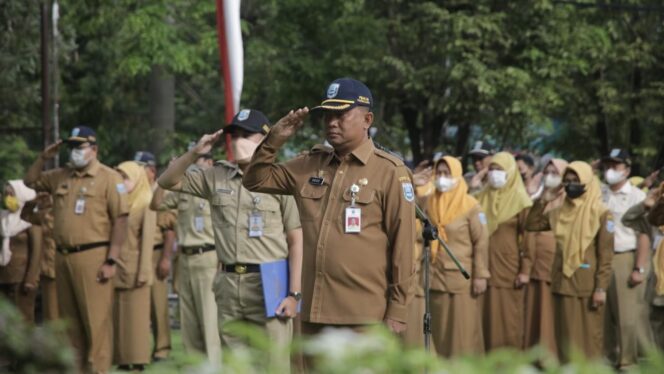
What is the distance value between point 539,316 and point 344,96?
7.71 m

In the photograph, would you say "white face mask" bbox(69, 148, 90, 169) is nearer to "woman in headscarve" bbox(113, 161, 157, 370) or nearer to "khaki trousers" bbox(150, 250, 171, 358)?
"woman in headscarve" bbox(113, 161, 157, 370)

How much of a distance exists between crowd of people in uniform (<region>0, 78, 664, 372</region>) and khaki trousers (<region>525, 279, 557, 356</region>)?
2cm

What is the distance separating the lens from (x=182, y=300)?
38.5 feet

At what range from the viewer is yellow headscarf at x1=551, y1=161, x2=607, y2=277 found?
12.8m

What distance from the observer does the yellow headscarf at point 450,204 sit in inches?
504

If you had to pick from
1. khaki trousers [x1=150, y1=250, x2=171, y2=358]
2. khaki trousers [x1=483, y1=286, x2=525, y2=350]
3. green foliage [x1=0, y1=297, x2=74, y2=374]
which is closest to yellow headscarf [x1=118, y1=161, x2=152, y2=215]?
khaki trousers [x1=150, y1=250, x2=171, y2=358]

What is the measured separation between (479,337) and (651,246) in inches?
75.1

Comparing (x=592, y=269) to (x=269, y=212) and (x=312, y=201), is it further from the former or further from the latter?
(x=312, y=201)

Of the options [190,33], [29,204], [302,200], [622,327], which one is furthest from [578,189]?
[190,33]

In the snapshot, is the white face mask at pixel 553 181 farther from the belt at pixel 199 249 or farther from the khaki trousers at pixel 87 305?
the khaki trousers at pixel 87 305

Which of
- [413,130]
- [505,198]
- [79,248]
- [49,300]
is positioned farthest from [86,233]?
[413,130]

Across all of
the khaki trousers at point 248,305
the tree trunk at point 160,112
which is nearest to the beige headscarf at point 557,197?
the khaki trousers at point 248,305

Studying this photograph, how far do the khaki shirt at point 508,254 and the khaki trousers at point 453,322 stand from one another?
1150 mm

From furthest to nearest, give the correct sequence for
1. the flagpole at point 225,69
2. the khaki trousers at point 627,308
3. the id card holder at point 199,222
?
the khaki trousers at point 627,308 < the id card holder at point 199,222 < the flagpole at point 225,69
